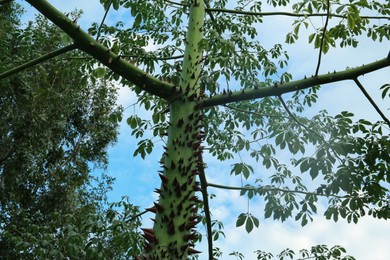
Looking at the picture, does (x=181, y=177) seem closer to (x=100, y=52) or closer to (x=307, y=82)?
(x=100, y=52)

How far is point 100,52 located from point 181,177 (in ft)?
Result: 4.21

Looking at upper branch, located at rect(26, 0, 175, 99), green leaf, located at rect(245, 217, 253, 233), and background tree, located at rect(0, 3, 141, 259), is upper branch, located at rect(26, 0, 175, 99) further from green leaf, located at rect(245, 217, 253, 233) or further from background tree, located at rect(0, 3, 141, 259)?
background tree, located at rect(0, 3, 141, 259)

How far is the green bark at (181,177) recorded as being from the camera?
3.47m

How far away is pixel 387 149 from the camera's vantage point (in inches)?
200

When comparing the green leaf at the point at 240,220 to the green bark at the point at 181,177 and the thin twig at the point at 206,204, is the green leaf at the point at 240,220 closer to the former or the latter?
→ the thin twig at the point at 206,204

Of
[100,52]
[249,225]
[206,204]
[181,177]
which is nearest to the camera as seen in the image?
[181,177]

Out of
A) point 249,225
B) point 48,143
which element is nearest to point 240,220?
point 249,225

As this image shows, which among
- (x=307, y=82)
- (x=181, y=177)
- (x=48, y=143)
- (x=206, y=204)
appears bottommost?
(x=181, y=177)

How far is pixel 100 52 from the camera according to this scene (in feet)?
12.9

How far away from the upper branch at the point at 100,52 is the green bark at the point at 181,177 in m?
0.21

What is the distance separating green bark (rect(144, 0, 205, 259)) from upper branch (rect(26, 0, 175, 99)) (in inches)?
8.2

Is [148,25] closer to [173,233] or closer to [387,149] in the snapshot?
[387,149]

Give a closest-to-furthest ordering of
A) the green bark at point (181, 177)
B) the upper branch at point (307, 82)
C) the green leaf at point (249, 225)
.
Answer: the green bark at point (181, 177) < the upper branch at point (307, 82) < the green leaf at point (249, 225)

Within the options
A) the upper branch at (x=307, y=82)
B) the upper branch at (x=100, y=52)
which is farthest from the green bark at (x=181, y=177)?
the upper branch at (x=307, y=82)
